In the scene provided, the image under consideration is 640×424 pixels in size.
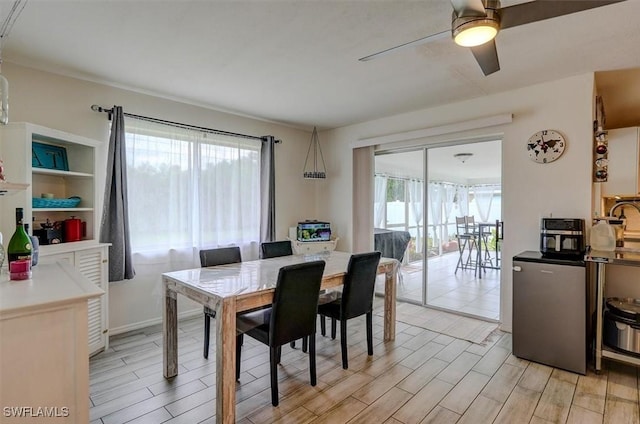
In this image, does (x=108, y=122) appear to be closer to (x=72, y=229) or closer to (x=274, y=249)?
(x=72, y=229)

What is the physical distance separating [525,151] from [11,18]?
14.3ft

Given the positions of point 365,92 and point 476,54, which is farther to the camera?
point 365,92

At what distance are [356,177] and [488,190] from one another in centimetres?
183

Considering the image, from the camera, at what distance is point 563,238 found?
282 cm

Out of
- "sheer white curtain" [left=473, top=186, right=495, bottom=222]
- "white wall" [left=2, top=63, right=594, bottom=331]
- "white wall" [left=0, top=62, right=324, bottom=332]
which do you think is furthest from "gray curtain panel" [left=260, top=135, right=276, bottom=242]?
"sheer white curtain" [left=473, top=186, right=495, bottom=222]

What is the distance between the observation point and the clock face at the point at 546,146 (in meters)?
3.14

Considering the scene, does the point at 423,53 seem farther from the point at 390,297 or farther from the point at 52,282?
the point at 52,282

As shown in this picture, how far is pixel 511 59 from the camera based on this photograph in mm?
2693

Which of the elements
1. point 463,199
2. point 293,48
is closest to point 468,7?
point 293,48

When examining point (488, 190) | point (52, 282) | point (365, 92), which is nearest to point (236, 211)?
point (365, 92)

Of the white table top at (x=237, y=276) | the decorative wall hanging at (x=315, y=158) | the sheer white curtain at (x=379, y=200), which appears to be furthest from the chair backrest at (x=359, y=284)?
the decorative wall hanging at (x=315, y=158)

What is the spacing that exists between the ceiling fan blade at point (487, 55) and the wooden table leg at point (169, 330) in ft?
8.59

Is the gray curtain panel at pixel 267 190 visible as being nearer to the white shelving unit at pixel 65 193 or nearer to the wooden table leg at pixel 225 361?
the white shelving unit at pixel 65 193

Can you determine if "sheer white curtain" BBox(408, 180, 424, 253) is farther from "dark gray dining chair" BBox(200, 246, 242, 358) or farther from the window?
"dark gray dining chair" BBox(200, 246, 242, 358)
